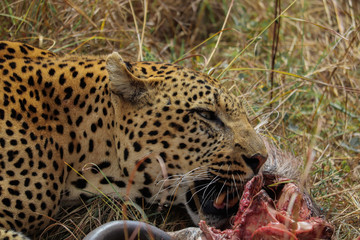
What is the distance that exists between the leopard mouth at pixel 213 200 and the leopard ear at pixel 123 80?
2.42 feet

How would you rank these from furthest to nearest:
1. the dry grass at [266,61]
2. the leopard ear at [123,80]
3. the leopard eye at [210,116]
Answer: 1. the dry grass at [266,61]
2. the leopard eye at [210,116]
3. the leopard ear at [123,80]

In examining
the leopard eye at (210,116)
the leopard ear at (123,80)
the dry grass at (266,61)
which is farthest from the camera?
the dry grass at (266,61)

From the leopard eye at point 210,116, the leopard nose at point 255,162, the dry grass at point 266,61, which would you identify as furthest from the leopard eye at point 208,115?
the dry grass at point 266,61

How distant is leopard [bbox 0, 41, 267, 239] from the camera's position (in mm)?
3527

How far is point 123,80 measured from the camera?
11.7 ft

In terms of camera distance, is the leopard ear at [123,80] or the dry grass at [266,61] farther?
the dry grass at [266,61]

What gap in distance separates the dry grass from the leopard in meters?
0.35

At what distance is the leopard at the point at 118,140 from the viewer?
11.6 ft

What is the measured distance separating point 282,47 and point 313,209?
3956mm

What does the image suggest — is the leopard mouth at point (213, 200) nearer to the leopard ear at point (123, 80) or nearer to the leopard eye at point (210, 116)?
the leopard eye at point (210, 116)

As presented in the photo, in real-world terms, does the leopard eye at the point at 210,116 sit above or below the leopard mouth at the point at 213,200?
above

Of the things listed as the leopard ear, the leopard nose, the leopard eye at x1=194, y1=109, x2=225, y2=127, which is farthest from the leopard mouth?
the leopard ear

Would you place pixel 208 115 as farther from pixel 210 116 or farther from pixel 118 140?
pixel 118 140

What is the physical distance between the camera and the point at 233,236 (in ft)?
10.7
